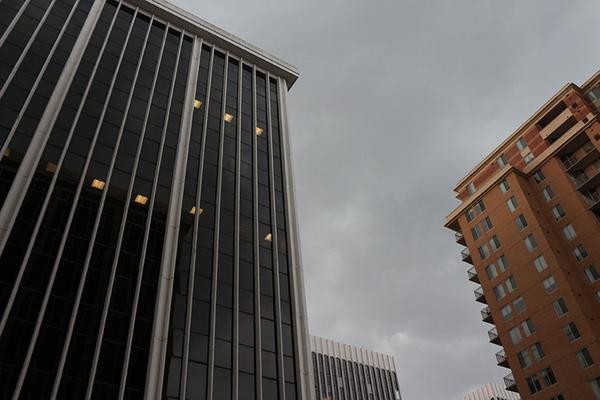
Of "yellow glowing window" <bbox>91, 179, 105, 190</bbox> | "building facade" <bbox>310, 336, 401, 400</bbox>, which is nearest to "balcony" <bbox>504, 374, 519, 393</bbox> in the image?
"building facade" <bbox>310, 336, 401, 400</bbox>

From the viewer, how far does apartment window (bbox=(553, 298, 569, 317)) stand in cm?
5587

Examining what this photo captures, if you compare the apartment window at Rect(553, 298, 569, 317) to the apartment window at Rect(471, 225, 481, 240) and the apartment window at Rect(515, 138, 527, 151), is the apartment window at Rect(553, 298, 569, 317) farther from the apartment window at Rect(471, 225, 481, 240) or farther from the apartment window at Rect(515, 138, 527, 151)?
the apartment window at Rect(515, 138, 527, 151)

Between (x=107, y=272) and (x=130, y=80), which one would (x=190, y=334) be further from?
(x=130, y=80)

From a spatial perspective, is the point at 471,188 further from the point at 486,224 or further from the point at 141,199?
the point at 141,199

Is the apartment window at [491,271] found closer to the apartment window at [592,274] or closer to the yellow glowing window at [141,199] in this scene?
the apartment window at [592,274]

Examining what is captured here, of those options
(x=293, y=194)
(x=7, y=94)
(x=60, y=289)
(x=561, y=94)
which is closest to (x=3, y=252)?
(x=60, y=289)

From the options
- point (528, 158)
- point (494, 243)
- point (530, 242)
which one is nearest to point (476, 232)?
point (494, 243)

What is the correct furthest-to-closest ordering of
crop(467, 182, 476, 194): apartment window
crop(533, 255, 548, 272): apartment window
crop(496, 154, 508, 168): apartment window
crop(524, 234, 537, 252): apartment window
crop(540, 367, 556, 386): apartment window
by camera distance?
crop(467, 182, 476, 194): apartment window → crop(496, 154, 508, 168): apartment window → crop(524, 234, 537, 252): apartment window → crop(533, 255, 548, 272): apartment window → crop(540, 367, 556, 386): apartment window

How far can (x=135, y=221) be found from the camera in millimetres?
38844

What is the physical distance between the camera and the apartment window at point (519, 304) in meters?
60.7

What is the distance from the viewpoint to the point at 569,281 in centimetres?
5697

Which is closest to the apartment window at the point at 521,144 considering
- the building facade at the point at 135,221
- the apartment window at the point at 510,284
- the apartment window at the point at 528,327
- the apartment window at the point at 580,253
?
the apartment window at the point at 580,253

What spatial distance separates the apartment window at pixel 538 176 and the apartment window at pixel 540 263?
12.1 m

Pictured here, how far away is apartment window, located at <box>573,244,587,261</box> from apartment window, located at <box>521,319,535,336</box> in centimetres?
903
